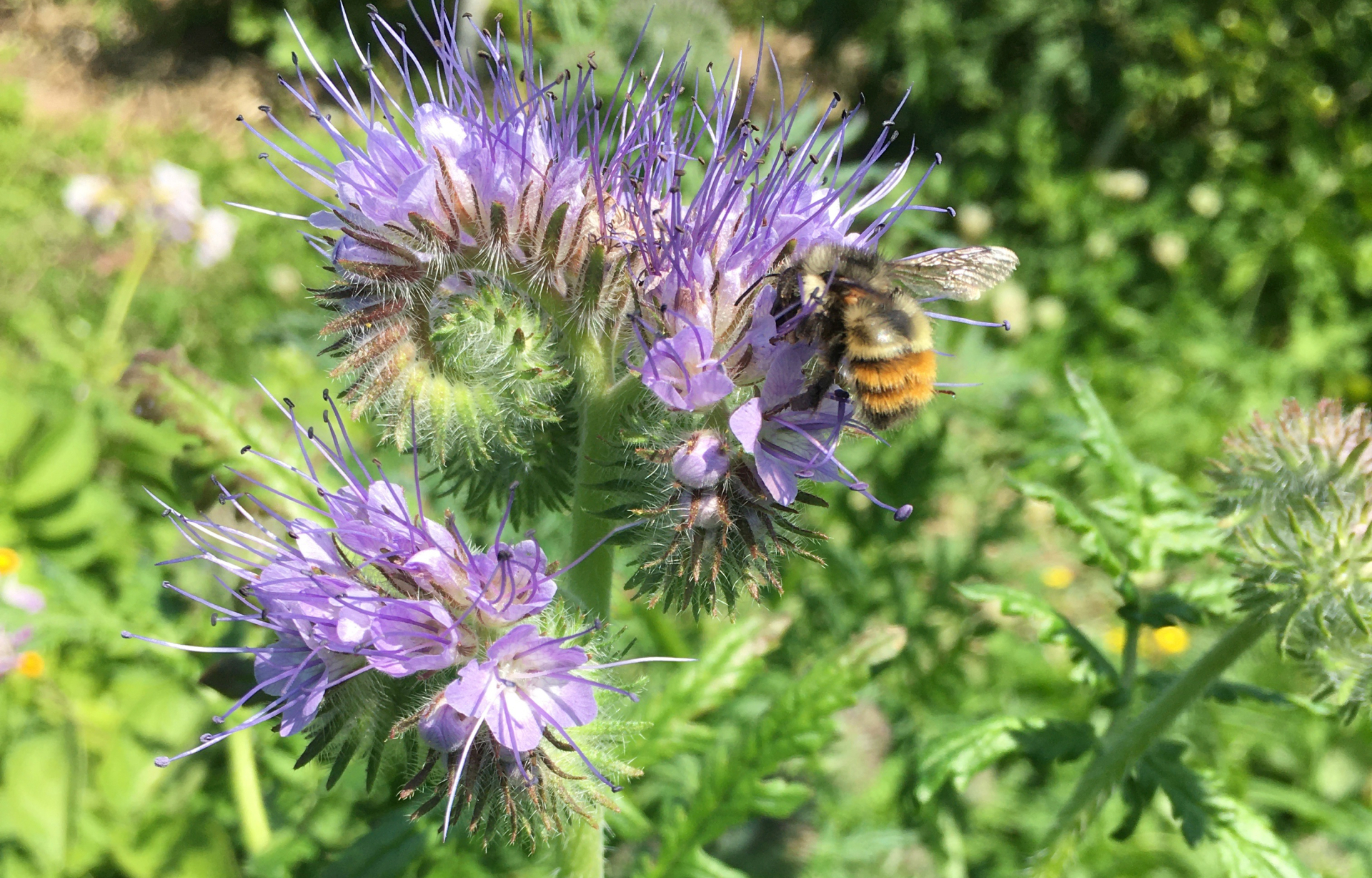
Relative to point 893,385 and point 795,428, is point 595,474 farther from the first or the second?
point 893,385

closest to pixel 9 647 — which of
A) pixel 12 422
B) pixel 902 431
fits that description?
pixel 12 422

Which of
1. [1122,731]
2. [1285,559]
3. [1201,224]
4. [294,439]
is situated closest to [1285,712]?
[1122,731]

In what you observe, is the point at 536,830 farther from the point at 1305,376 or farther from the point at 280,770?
the point at 1305,376

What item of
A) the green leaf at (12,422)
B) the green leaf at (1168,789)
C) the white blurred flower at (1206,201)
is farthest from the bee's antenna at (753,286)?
the white blurred flower at (1206,201)

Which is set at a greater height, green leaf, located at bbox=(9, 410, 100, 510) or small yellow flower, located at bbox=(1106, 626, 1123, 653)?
green leaf, located at bbox=(9, 410, 100, 510)

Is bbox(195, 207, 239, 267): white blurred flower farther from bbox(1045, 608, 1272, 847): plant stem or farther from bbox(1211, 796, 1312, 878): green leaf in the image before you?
bbox(1211, 796, 1312, 878): green leaf

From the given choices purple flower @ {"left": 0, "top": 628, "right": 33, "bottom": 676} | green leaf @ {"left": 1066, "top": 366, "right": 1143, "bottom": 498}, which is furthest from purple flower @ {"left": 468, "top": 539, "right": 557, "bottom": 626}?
purple flower @ {"left": 0, "top": 628, "right": 33, "bottom": 676}
